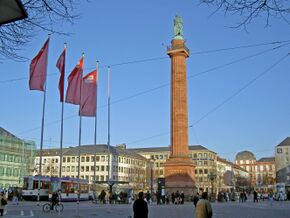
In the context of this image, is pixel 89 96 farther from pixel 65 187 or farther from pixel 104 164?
pixel 104 164

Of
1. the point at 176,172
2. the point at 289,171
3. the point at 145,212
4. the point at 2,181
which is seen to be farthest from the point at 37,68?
the point at 289,171

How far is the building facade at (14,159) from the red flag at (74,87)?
190ft

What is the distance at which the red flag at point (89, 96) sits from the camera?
105 ft

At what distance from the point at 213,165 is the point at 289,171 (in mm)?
30140

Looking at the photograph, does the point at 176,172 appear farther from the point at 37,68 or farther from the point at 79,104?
the point at 37,68

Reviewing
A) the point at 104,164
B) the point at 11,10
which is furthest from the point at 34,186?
the point at 104,164

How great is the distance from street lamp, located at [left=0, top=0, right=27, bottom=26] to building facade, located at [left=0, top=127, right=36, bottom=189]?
3334 inches

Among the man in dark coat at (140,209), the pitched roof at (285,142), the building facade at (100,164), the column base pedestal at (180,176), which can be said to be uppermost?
the pitched roof at (285,142)

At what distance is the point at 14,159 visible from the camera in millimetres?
89000

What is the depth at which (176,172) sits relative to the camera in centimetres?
5509

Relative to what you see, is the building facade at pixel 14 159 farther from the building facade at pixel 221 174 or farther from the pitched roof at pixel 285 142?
the pitched roof at pixel 285 142

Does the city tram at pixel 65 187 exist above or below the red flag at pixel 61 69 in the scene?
below

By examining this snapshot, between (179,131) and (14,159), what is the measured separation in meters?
46.1

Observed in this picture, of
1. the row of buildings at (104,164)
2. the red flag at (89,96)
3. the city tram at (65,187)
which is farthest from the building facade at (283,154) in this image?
the red flag at (89,96)
